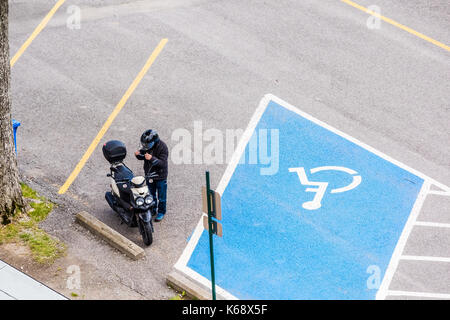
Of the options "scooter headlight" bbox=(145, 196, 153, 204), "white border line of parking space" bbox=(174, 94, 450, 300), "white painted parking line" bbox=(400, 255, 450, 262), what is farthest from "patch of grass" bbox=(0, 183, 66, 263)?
"white painted parking line" bbox=(400, 255, 450, 262)

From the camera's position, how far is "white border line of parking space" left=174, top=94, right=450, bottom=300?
10188 mm

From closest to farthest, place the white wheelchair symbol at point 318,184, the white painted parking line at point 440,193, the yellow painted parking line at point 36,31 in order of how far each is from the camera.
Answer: the white wheelchair symbol at point 318,184
the white painted parking line at point 440,193
the yellow painted parking line at point 36,31

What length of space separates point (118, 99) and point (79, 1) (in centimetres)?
445

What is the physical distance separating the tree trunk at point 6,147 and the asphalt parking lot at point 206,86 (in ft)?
2.84

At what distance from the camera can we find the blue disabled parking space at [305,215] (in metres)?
10.2

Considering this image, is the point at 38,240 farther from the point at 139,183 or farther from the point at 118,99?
the point at 118,99

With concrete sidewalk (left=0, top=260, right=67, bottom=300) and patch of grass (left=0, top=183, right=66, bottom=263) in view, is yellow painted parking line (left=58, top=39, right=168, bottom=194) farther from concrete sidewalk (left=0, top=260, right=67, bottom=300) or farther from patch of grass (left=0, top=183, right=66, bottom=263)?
concrete sidewalk (left=0, top=260, right=67, bottom=300)

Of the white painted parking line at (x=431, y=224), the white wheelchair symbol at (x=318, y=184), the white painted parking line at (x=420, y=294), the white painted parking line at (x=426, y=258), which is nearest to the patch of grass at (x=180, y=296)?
the white wheelchair symbol at (x=318, y=184)

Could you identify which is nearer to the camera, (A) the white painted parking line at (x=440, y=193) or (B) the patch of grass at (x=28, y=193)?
(B) the patch of grass at (x=28, y=193)

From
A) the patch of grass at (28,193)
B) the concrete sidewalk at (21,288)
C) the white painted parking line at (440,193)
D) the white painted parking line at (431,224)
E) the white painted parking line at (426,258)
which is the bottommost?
the concrete sidewalk at (21,288)

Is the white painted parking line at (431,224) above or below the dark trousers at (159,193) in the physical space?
above

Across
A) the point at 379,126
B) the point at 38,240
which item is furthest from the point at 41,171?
the point at 379,126

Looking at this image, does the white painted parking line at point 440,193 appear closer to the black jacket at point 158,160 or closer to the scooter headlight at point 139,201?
the black jacket at point 158,160

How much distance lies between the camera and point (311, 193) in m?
11.7
